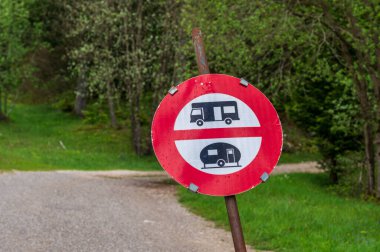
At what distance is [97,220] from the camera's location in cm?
1280

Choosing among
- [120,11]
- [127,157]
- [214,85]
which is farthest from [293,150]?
[214,85]

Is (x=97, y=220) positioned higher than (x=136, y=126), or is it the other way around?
(x=136, y=126)

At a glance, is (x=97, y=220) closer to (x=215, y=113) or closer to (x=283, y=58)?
(x=283, y=58)

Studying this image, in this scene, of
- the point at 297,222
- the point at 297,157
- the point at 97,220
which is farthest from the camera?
the point at 297,157

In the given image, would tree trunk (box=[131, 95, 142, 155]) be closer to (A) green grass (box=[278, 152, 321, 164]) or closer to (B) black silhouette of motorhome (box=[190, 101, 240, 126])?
(A) green grass (box=[278, 152, 321, 164])

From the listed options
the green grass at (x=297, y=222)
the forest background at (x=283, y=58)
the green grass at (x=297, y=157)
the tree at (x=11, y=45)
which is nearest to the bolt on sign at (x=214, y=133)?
the green grass at (x=297, y=222)

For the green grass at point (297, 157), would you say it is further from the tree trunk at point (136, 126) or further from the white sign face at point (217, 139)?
the white sign face at point (217, 139)

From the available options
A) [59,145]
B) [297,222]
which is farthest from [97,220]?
[59,145]

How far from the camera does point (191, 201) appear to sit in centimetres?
1677

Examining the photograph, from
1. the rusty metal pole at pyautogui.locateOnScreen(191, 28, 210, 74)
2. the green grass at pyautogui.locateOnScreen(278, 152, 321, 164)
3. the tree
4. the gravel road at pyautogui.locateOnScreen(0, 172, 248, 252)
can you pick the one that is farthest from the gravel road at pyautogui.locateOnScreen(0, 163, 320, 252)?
the tree

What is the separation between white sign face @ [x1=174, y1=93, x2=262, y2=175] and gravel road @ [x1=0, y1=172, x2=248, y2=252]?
555 cm

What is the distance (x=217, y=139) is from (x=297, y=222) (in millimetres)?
8209

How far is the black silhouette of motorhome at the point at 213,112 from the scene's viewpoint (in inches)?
178

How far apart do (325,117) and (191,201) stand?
851 centimetres
